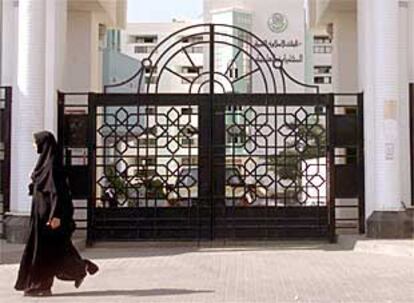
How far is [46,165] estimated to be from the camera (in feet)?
32.6

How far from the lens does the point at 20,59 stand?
15.1m

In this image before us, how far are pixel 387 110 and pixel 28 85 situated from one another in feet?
21.0

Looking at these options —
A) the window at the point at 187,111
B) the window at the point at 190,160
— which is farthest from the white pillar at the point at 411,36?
the window at the point at 190,160

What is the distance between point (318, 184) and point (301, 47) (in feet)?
220

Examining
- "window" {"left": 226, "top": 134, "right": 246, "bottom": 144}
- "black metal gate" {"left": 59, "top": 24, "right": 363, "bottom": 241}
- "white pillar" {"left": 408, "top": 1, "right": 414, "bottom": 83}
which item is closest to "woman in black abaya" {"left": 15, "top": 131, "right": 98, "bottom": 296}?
"black metal gate" {"left": 59, "top": 24, "right": 363, "bottom": 241}

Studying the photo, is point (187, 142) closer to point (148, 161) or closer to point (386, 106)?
point (148, 161)

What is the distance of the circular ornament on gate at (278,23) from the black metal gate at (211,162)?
2613 inches

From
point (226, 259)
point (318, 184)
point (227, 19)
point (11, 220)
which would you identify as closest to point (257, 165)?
point (318, 184)

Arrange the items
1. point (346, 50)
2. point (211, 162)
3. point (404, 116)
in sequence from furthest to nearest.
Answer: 1. point (346, 50)
2. point (211, 162)
3. point (404, 116)

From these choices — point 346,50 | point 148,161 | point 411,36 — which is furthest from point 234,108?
point 346,50

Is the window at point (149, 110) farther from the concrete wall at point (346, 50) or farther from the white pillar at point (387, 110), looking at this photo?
the concrete wall at point (346, 50)

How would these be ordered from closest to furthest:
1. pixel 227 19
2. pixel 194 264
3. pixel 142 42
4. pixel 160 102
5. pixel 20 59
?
pixel 194 264, pixel 20 59, pixel 160 102, pixel 227 19, pixel 142 42

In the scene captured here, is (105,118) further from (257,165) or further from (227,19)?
(227,19)

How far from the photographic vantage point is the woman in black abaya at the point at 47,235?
32.5 ft
